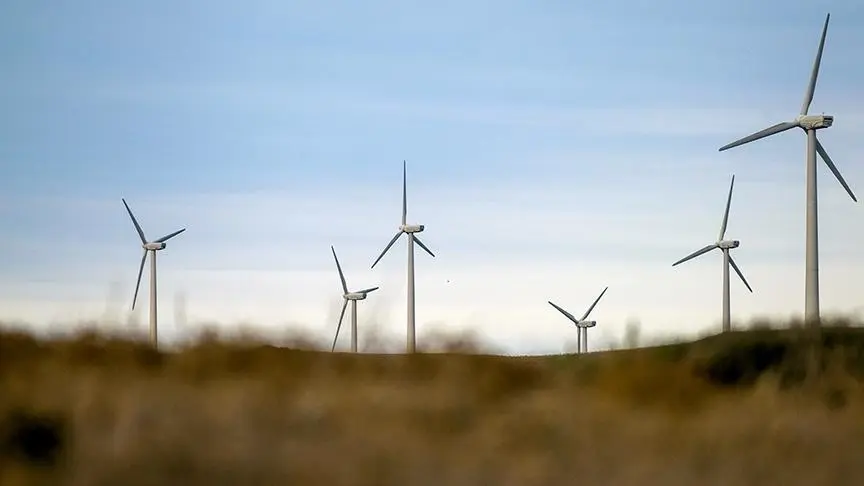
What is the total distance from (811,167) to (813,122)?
14.2 ft

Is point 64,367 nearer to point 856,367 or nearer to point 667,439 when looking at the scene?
point 667,439

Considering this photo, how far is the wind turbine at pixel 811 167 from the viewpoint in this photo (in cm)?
4319

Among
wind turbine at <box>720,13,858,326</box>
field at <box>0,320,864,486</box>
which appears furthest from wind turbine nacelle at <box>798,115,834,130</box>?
field at <box>0,320,864,486</box>

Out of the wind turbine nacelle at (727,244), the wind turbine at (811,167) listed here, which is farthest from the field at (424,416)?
the wind turbine nacelle at (727,244)

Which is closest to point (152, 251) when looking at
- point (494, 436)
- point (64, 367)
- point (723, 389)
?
point (64, 367)

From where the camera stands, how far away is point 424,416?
1947cm

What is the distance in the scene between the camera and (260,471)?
1520cm

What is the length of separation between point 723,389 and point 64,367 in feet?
44.9

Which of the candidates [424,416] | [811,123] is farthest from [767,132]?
[424,416]

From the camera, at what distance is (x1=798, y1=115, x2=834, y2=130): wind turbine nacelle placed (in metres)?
49.8

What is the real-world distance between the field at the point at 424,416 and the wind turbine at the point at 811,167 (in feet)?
52.9

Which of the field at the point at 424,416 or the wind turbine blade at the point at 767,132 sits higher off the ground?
the wind turbine blade at the point at 767,132

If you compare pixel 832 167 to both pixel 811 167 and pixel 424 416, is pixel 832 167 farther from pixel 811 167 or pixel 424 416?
pixel 424 416

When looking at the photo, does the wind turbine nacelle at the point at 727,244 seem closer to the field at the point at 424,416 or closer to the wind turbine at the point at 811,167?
the wind turbine at the point at 811,167
